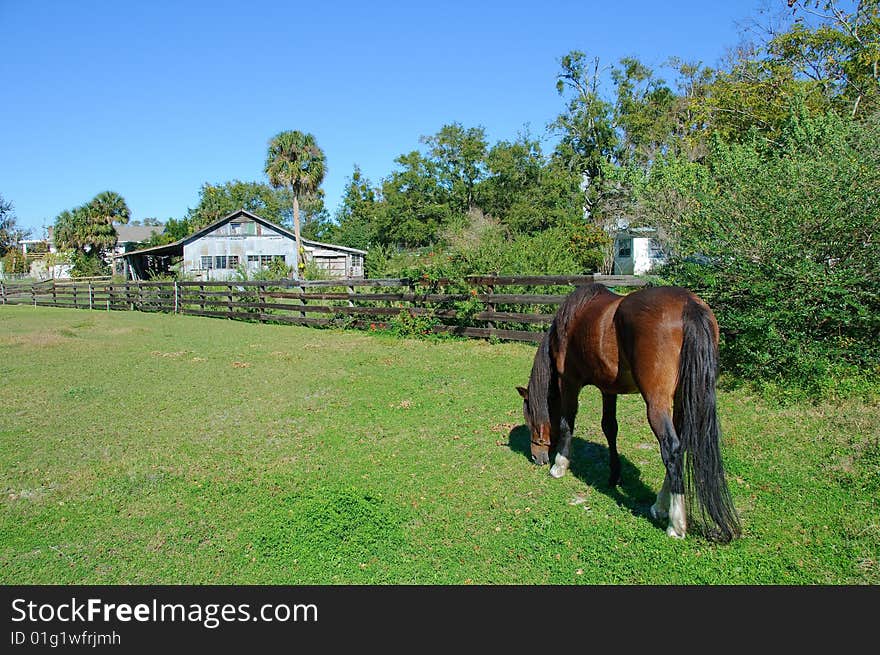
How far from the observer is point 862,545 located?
322 centimetres

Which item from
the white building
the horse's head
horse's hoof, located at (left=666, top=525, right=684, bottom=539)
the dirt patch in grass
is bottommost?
Answer: horse's hoof, located at (left=666, top=525, right=684, bottom=539)

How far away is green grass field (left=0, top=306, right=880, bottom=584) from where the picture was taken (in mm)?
3117

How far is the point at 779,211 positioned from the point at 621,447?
12.9 feet

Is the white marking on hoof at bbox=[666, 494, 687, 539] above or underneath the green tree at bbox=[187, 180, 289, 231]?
underneath

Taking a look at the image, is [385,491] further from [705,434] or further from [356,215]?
[356,215]

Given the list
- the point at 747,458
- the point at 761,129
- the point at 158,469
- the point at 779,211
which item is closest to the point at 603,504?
the point at 747,458

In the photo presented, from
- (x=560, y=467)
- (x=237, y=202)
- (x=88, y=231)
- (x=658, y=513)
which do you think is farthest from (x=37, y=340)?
(x=237, y=202)

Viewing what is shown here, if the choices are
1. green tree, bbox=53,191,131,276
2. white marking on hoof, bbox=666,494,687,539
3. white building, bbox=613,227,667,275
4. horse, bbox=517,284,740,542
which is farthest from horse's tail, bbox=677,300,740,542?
green tree, bbox=53,191,131,276

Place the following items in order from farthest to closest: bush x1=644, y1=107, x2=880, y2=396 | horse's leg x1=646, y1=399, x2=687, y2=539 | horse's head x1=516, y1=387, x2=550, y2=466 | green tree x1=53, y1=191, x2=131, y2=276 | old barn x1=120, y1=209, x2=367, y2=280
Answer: green tree x1=53, y1=191, x2=131, y2=276 < old barn x1=120, y1=209, x2=367, y2=280 < bush x1=644, y1=107, x2=880, y2=396 < horse's head x1=516, y1=387, x2=550, y2=466 < horse's leg x1=646, y1=399, x2=687, y2=539

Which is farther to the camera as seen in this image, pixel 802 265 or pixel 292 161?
pixel 292 161

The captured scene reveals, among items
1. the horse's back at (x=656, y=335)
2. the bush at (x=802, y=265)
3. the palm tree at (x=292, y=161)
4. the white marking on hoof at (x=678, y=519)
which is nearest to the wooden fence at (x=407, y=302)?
the bush at (x=802, y=265)

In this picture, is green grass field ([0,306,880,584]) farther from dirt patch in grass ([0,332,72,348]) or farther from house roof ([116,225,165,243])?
house roof ([116,225,165,243])

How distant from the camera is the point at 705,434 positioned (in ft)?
10.8

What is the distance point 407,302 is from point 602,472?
28.9 feet
